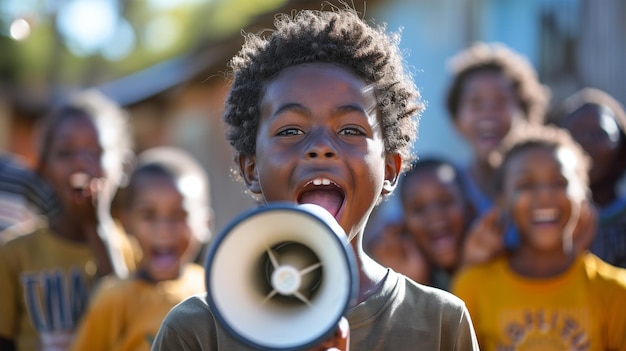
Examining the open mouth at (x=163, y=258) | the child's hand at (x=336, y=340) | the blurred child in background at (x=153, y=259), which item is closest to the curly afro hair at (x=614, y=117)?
the blurred child in background at (x=153, y=259)

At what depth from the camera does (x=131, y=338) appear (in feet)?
15.3

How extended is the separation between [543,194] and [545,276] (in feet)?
1.20

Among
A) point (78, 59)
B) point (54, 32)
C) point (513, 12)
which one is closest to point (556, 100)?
point (513, 12)

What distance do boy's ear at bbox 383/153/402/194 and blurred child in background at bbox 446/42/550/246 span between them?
82.0 inches

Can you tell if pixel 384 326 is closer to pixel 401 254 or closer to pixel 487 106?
pixel 401 254

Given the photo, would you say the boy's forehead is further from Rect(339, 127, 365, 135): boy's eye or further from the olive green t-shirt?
the olive green t-shirt

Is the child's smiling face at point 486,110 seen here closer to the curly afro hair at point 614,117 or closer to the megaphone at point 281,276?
the curly afro hair at point 614,117

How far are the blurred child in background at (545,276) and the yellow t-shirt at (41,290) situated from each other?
1.93 metres

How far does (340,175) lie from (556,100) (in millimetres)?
6641

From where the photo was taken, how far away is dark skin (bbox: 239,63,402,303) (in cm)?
275

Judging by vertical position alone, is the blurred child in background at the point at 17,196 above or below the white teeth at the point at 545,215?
above

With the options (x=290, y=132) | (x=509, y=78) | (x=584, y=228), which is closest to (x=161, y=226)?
(x=584, y=228)

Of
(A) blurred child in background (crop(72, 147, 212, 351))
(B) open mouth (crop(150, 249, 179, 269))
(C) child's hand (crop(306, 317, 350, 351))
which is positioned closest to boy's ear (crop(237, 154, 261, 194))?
(C) child's hand (crop(306, 317, 350, 351))

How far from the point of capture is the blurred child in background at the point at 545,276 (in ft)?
14.1
